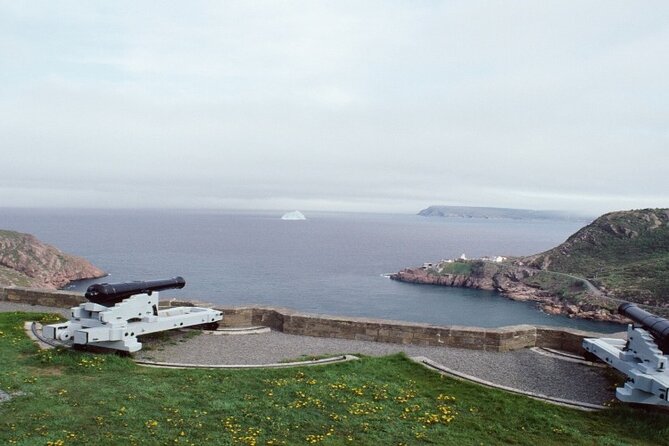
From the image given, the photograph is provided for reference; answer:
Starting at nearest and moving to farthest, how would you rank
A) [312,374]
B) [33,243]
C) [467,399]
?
1. [467,399]
2. [312,374]
3. [33,243]

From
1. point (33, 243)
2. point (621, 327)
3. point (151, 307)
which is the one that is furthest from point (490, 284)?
point (151, 307)

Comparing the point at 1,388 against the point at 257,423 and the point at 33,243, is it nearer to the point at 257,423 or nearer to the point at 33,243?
the point at 257,423

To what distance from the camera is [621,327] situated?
6919 centimetres

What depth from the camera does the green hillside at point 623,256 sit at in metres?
79.7

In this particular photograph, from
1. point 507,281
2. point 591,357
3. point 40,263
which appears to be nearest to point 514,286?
point 507,281

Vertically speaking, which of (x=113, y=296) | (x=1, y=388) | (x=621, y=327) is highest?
(x=113, y=296)

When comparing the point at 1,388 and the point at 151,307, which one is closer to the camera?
the point at 1,388

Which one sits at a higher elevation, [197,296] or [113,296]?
[113,296]

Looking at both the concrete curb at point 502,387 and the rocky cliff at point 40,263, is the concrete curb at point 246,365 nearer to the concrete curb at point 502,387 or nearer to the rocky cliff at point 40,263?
the concrete curb at point 502,387

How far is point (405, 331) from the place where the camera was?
1230cm

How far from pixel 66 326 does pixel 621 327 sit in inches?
2942

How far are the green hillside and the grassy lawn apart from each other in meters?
78.1

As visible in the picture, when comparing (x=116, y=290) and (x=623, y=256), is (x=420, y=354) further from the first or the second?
(x=623, y=256)

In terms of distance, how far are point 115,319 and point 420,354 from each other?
21.5ft
